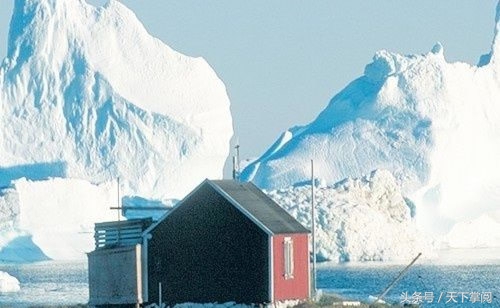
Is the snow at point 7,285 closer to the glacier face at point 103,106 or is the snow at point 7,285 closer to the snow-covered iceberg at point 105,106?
the snow-covered iceberg at point 105,106

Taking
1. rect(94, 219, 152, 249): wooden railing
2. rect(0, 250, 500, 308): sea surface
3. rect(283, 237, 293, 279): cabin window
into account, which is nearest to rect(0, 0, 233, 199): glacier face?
rect(0, 250, 500, 308): sea surface

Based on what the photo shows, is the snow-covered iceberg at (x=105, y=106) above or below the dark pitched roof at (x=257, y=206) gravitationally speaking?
above

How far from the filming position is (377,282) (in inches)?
2516

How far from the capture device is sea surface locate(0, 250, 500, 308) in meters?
49.5

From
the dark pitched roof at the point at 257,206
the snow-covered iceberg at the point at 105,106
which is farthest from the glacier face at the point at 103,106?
the dark pitched roof at the point at 257,206

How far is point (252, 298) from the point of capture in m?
30.6

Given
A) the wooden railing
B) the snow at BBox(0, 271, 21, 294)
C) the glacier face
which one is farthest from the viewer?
the glacier face

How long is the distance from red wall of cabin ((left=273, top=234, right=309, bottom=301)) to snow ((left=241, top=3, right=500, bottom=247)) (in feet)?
246

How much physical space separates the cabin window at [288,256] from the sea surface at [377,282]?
9.50m

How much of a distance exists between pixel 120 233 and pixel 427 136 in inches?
3211

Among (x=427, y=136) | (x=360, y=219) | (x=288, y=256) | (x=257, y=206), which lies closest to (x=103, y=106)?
(x=427, y=136)

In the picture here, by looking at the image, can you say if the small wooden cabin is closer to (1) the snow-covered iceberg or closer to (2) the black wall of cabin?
(2) the black wall of cabin

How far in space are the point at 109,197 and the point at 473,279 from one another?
134 ft

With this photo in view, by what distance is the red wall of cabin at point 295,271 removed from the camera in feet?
100
